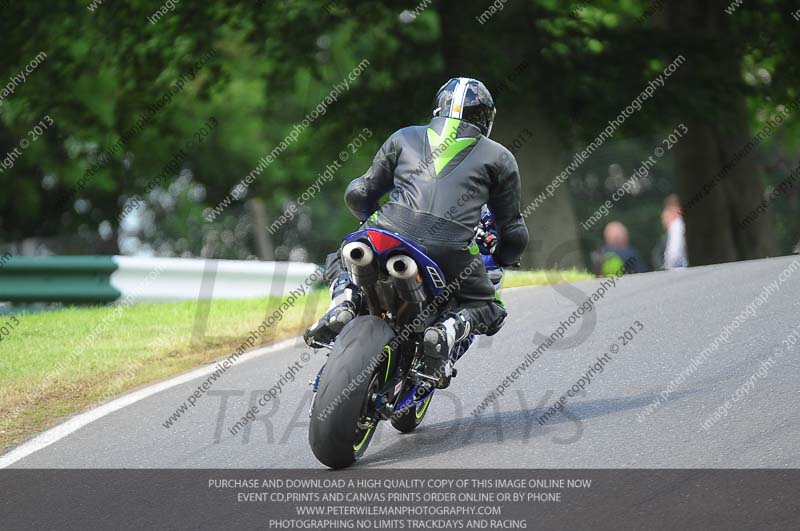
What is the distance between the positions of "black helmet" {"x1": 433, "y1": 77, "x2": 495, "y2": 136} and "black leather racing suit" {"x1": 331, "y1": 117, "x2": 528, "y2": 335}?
60mm

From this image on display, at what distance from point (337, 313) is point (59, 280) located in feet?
24.4

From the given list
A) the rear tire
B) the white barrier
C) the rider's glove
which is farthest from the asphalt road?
the white barrier

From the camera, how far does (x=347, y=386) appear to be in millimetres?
5988

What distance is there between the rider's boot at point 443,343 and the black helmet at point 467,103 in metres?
1.09

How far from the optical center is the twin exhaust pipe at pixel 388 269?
20.0 ft

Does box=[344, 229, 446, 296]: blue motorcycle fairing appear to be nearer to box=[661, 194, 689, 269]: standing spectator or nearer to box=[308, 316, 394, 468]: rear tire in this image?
box=[308, 316, 394, 468]: rear tire

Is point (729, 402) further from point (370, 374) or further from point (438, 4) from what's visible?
point (438, 4)

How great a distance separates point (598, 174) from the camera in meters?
42.9

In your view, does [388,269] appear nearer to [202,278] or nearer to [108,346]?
[108,346]

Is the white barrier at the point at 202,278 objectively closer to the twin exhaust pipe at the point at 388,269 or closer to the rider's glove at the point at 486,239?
the rider's glove at the point at 486,239

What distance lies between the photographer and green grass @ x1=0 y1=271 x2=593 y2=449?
8.80m

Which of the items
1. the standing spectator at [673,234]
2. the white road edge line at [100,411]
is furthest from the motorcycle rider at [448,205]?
the standing spectator at [673,234]
